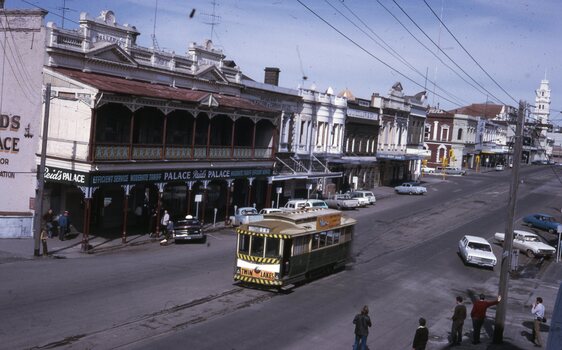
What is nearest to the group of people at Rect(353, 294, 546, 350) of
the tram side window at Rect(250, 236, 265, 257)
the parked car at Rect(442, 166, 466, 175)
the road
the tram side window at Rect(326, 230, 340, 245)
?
the road

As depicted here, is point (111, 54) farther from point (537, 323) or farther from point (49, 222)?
point (537, 323)

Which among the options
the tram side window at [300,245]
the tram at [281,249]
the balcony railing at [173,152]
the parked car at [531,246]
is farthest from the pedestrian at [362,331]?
the parked car at [531,246]

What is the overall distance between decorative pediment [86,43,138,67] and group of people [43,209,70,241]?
790 cm

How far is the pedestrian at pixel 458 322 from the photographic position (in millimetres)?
18312

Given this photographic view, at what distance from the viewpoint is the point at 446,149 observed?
97.7 meters

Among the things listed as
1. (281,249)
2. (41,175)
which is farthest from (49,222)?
(281,249)

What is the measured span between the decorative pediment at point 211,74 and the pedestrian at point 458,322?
25.1 meters

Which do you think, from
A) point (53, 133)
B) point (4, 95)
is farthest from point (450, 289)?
point (4, 95)

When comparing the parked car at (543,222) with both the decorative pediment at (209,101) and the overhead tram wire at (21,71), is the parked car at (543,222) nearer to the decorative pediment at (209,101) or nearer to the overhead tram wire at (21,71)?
the decorative pediment at (209,101)

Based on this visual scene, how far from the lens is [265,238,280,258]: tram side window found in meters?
22.6

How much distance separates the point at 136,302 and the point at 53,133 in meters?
13.4

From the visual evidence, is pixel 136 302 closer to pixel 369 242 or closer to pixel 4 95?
pixel 4 95

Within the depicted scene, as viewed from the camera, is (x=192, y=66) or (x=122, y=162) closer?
(x=122, y=162)

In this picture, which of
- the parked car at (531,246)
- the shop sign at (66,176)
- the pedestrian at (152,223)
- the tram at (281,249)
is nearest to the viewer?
the tram at (281,249)
